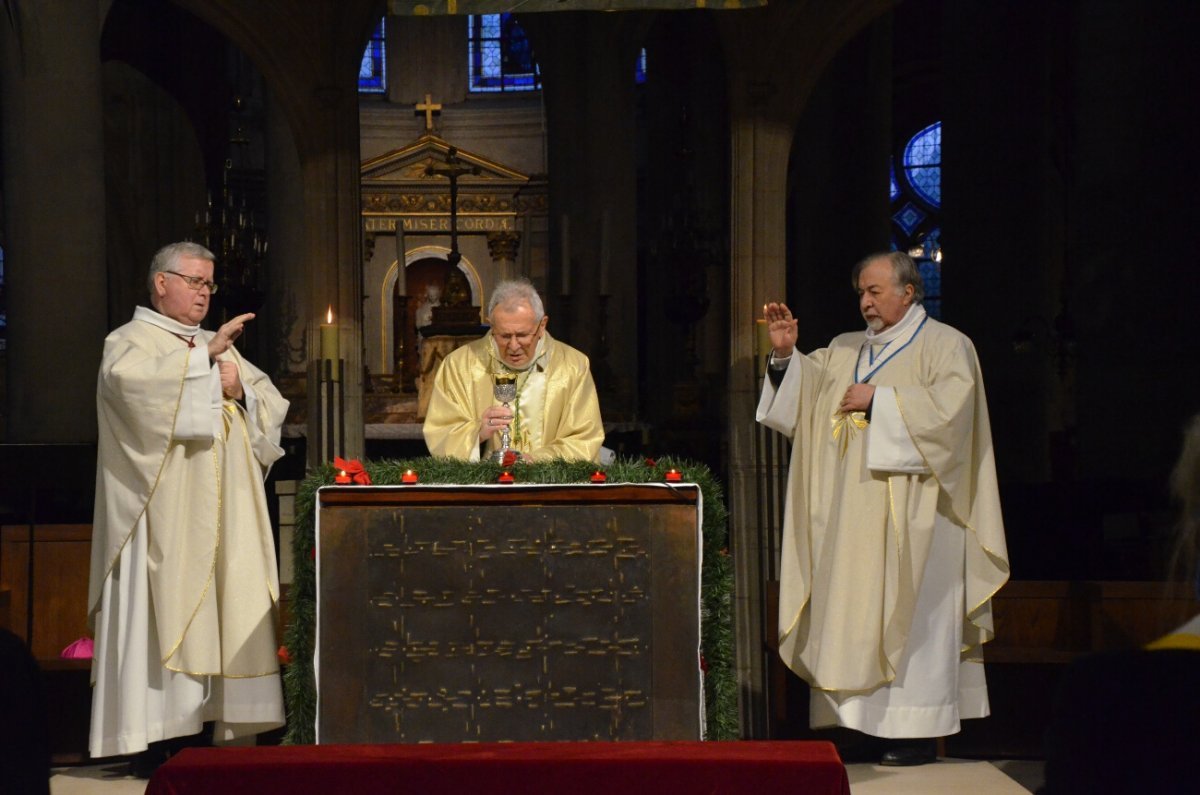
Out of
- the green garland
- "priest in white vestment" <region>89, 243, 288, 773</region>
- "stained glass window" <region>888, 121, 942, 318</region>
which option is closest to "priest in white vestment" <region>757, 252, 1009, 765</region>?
the green garland

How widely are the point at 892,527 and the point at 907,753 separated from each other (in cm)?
89

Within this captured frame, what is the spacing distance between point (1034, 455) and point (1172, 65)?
143 inches

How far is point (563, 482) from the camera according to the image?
5117 mm

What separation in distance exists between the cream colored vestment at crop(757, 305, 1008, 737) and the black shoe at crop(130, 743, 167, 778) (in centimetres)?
242

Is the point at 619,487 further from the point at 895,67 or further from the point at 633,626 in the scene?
the point at 895,67

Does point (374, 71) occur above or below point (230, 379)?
above

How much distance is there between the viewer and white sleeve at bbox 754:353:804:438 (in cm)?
627

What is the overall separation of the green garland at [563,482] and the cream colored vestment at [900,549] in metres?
0.96

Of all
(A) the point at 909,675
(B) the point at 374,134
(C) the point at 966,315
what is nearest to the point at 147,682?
(A) the point at 909,675

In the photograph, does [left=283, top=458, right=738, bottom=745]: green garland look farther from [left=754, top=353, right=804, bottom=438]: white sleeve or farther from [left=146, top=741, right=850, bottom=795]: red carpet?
[left=754, top=353, right=804, bottom=438]: white sleeve

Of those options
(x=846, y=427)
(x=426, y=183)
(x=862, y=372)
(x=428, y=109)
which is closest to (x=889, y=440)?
(x=846, y=427)

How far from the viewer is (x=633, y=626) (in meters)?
4.98

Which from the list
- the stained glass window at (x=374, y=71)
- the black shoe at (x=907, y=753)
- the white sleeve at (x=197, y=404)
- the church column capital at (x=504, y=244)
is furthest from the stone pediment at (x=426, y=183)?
the black shoe at (x=907, y=753)

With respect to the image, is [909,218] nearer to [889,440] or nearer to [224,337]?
[889,440]
